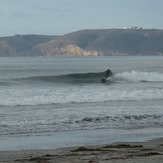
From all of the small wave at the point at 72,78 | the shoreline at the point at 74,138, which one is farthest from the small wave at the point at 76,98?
the small wave at the point at 72,78

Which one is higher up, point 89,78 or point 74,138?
point 74,138

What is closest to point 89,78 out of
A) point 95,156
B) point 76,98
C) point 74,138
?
point 76,98

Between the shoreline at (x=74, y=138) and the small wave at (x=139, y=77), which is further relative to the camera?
the small wave at (x=139, y=77)

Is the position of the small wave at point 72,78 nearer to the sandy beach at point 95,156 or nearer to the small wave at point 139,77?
the small wave at point 139,77

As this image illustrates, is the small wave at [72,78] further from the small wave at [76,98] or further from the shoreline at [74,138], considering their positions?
the shoreline at [74,138]

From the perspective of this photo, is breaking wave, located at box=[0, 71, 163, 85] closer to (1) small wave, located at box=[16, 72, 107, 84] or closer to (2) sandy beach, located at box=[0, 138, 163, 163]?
(1) small wave, located at box=[16, 72, 107, 84]

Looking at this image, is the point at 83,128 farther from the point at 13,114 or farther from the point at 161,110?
the point at 161,110

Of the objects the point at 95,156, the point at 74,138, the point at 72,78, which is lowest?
the point at 72,78

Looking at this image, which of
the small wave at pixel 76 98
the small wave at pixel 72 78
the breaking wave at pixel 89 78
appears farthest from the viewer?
the small wave at pixel 72 78

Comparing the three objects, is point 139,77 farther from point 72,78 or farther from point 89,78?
point 72,78

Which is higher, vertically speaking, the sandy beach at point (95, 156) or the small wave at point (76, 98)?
the sandy beach at point (95, 156)

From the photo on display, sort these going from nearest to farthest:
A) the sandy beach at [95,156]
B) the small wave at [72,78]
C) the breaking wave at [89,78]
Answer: the sandy beach at [95,156], the breaking wave at [89,78], the small wave at [72,78]

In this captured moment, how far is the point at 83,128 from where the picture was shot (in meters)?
14.2

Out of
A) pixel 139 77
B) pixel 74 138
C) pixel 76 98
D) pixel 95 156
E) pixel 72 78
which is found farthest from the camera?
pixel 139 77
